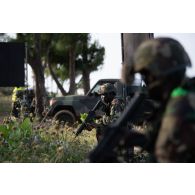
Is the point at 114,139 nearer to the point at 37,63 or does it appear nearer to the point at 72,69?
the point at 37,63

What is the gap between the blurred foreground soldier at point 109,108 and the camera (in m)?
7.81

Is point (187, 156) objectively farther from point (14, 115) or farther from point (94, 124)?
point (14, 115)

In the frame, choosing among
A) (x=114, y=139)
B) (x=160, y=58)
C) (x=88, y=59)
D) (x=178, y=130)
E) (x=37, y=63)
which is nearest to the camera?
(x=178, y=130)

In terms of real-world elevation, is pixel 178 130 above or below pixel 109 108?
above

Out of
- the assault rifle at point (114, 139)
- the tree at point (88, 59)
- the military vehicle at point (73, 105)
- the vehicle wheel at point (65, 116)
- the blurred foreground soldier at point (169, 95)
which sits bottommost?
the vehicle wheel at point (65, 116)

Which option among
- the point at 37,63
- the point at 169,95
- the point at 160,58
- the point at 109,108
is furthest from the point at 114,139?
the point at 37,63

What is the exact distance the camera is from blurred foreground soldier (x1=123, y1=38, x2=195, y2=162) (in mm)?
2361

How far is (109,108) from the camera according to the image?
8.27 m

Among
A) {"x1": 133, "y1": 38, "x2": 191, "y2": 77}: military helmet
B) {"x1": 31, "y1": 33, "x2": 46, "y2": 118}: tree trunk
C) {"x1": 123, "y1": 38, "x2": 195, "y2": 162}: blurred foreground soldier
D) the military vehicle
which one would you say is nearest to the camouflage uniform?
{"x1": 123, "y1": 38, "x2": 195, "y2": 162}: blurred foreground soldier

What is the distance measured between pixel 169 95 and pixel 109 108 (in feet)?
18.5

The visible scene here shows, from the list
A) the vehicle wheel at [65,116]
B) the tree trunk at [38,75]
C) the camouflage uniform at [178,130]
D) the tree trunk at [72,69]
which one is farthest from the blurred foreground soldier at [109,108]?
the tree trunk at [72,69]

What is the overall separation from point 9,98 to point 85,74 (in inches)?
356

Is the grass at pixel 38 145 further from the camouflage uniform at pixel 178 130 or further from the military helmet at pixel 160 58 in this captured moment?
the camouflage uniform at pixel 178 130
